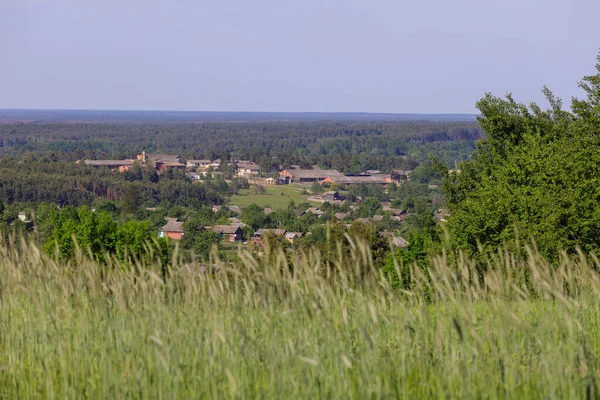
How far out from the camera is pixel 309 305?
4.86m

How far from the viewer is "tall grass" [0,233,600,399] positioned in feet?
13.8

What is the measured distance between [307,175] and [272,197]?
119 feet

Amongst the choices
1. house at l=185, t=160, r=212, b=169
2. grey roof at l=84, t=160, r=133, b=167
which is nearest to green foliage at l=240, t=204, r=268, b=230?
grey roof at l=84, t=160, r=133, b=167

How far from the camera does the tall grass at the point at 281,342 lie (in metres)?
4.21

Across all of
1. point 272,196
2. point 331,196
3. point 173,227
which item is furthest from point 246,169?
point 173,227

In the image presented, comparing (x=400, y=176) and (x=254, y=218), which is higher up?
(x=254, y=218)

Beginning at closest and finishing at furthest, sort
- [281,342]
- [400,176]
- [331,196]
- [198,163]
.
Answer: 1. [281,342]
2. [331,196]
3. [400,176]
4. [198,163]

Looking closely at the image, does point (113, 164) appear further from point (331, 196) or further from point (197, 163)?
point (331, 196)

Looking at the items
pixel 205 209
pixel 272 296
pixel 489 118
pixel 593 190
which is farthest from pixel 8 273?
pixel 205 209

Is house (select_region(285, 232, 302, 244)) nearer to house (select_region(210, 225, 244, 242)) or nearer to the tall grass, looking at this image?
house (select_region(210, 225, 244, 242))

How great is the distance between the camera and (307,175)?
559 feet

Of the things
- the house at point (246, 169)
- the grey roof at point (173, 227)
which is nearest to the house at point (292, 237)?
the grey roof at point (173, 227)

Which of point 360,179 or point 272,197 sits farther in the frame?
point 360,179

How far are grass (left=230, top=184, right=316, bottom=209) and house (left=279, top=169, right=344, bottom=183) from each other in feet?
38.0
